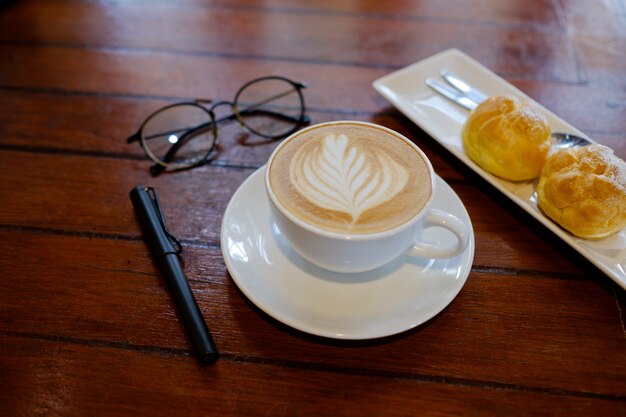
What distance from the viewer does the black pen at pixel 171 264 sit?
0.64m

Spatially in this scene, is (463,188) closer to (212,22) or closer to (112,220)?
(112,220)

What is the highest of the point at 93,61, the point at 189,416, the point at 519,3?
the point at 519,3

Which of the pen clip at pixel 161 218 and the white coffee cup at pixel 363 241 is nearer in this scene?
the white coffee cup at pixel 363 241

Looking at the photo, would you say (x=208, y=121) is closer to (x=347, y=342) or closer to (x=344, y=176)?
(x=344, y=176)

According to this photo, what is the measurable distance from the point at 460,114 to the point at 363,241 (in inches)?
20.2

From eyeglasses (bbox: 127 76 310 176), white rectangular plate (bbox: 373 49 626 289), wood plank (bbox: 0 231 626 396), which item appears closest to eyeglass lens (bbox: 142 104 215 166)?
eyeglasses (bbox: 127 76 310 176)

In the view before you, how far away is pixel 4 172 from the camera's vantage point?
89 cm

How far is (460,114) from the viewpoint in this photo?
1.00m

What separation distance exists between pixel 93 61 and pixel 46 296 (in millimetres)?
659

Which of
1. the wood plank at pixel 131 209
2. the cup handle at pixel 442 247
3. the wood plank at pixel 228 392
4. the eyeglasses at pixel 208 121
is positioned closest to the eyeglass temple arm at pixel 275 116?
the eyeglasses at pixel 208 121

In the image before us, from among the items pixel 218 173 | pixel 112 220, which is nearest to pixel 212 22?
pixel 218 173

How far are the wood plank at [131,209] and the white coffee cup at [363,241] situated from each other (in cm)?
14

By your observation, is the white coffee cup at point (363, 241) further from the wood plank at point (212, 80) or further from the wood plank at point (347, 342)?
the wood plank at point (212, 80)

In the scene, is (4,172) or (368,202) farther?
(4,172)
